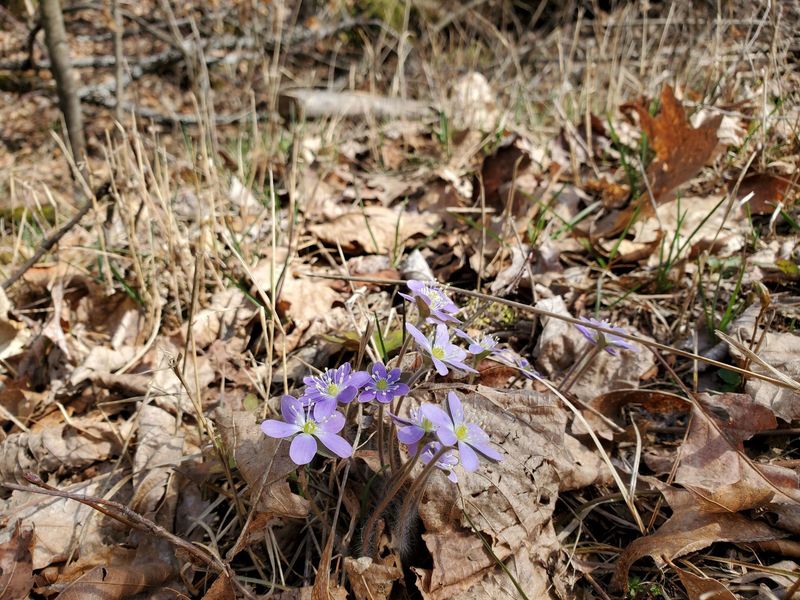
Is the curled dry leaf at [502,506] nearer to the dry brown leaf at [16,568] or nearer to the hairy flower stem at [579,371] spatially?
the hairy flower stem at [579,371]

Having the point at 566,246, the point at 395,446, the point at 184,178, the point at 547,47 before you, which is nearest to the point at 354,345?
the point at 395,446

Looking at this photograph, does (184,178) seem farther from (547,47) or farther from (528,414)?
(547,47)

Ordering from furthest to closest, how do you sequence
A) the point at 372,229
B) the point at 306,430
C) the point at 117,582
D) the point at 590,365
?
the point at 372,229
the point at 590,365
the point at 117,582
the point at 306,430

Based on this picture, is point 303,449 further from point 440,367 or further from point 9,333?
point 9,333

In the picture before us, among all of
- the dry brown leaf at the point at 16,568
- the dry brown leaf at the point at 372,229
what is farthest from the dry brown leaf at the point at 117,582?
the dry brown leaf at the point at 372,229

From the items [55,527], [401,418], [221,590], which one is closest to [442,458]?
[401,418]

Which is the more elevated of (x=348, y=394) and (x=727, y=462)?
(x=348, y=394)
